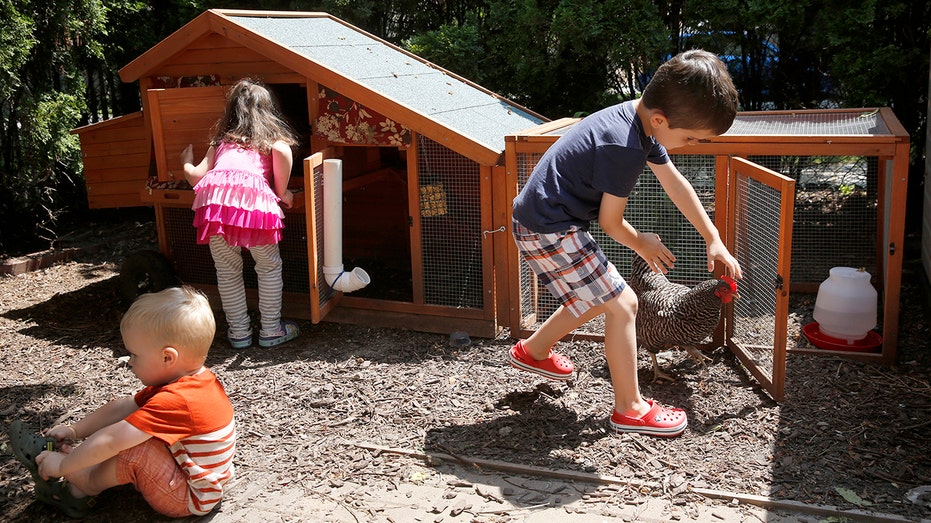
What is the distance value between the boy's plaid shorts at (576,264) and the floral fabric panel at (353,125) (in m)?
1.57

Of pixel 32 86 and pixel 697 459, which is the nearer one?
pixel 697 459

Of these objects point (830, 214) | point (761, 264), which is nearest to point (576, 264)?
point (761, 264)

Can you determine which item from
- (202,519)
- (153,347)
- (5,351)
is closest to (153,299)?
(153,347)

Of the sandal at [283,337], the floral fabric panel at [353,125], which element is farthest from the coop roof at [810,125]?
the sandal at [283,337]

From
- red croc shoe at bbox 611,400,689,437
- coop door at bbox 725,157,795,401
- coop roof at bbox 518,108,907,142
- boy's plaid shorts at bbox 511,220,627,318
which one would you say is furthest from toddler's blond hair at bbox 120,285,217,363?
coop door at bbox 725,157,795,401

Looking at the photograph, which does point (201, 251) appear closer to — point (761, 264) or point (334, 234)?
point (334, 234)

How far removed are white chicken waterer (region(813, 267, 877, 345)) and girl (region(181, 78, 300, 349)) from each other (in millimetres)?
2982

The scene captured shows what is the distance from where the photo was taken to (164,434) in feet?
9.62

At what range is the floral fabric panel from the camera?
4.85m

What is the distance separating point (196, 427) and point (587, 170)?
1729 mm

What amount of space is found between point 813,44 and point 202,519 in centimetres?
563

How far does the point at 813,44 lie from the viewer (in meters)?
6.54

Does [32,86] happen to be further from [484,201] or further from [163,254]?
[484,201]

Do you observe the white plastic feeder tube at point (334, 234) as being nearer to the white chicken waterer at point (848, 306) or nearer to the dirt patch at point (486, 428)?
the dirt patch at point (486, 428)
